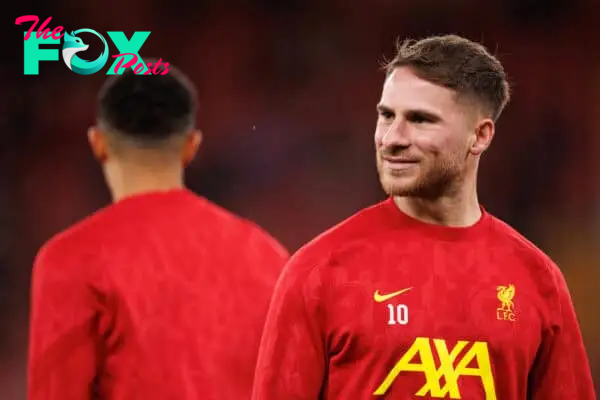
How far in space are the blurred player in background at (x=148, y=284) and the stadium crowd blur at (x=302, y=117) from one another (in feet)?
14.7

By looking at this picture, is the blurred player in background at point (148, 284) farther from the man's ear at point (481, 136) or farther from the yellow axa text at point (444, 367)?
the man's ear at point (481, 136)

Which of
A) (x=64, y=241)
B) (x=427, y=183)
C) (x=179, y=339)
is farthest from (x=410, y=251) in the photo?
(x=64, y=241)

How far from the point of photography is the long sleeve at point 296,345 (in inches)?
104

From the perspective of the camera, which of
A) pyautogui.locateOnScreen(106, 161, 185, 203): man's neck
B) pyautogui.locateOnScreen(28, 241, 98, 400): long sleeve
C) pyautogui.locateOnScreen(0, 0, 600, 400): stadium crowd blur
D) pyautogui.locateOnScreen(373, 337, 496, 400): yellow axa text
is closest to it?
pyautogui.locateOnScreen(373, 337, 496, 400): yellow axa text

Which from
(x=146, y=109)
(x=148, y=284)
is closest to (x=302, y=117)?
(x=146, y=109)

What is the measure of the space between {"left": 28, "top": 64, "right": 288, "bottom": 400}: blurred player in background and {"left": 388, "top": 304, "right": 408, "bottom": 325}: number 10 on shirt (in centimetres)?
56

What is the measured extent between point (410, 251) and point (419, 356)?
287mm

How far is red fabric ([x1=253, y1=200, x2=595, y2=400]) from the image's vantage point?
104 inches

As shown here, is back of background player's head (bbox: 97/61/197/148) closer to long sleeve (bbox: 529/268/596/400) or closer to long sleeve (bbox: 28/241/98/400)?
long sleeve (bbox: 28/241/98/400)

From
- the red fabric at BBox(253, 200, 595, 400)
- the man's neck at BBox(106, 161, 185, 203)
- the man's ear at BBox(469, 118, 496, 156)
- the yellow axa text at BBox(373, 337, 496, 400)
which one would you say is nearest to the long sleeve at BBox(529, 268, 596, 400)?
the red fabric at BBox(253, 200, 595, 400)

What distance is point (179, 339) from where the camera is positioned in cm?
305

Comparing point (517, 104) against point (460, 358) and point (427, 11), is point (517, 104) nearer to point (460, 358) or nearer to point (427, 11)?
point (427, 11)

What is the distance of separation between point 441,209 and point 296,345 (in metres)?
0.53

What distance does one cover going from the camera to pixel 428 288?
2.77 meters
